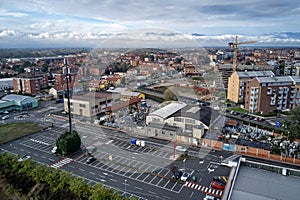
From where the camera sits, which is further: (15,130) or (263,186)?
(15,130)

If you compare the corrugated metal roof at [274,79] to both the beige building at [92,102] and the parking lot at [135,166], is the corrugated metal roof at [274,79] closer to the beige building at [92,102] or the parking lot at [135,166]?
the parking lot at [135,166]

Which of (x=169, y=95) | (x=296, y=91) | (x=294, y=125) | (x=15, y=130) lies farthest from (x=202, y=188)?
(x=296, y=91)

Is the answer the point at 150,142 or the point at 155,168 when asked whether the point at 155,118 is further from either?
the point at 155,168

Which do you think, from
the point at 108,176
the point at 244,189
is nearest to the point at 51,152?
the point at 108,176

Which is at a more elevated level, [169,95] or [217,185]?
[169,95]

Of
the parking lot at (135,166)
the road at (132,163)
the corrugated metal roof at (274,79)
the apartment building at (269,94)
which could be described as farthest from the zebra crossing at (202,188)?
the corrugated metal roof at (274,79)

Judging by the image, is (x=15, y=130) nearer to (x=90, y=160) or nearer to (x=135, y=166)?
(x=90, y=160)
